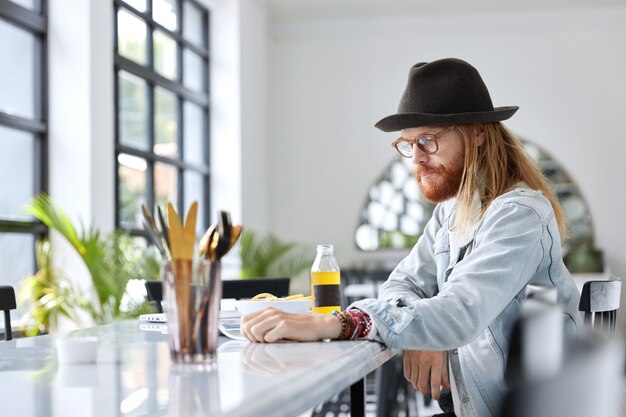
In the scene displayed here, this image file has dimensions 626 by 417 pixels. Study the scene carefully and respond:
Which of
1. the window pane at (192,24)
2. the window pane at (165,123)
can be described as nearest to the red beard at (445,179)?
the window pane at (165,123)

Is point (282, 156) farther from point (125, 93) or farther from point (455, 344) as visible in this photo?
point (455, 344)

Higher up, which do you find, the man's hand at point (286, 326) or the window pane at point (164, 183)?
the window pane at point (164, 183)

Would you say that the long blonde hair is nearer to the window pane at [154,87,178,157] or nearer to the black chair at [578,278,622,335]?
the black chair at [578,278,622,335]

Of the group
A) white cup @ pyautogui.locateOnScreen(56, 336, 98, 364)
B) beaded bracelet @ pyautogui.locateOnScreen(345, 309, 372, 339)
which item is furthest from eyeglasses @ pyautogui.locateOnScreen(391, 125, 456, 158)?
white cup @ pyautogui.locateOnScreen(56, 336, 98, 364)

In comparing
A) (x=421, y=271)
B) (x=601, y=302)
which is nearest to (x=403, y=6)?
(x=421, y=271)

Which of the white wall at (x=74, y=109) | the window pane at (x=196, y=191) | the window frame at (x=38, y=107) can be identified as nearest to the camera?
the window frame at (x=38, y=107)

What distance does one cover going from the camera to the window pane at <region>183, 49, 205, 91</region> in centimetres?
763

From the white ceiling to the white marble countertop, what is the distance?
7319 millimetres

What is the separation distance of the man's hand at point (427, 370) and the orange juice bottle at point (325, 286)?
18cm

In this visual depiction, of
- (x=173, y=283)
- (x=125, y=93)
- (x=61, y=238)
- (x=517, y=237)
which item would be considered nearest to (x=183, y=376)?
(x=173, y=283)

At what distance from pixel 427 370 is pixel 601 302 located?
37 cm

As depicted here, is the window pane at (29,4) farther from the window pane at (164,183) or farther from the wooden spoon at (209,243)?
the wooden spoon at (209,243)

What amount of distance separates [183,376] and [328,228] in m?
7.97

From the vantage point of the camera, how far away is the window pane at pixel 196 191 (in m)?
7.62
